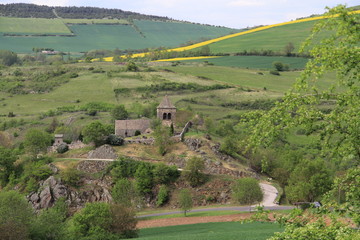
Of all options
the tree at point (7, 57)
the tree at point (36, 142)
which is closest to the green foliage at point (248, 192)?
the tree at point (36, 142)

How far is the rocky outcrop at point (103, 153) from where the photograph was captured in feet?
241

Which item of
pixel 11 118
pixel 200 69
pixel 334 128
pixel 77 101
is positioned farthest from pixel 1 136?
pixel 334 128

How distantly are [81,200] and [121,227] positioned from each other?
929 inches

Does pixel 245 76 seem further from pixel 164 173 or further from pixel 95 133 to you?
pixel 164 173

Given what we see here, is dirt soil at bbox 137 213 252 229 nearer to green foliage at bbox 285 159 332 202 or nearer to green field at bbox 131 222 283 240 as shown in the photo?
green field at bbox 131 222 283 240

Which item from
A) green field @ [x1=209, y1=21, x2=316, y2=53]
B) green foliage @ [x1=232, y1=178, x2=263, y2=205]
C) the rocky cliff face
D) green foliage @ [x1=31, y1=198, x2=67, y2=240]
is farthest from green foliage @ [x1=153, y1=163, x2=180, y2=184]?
green field @ [x1=209, y1=21, x2=316, y2=53]

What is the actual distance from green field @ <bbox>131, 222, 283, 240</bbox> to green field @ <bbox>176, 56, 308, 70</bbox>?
4050 inches

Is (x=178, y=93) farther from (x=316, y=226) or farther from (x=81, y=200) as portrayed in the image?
(x=316, y=226)

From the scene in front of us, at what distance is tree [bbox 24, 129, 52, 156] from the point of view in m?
77.6

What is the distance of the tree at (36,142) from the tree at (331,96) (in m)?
65.7

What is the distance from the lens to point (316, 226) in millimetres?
14844

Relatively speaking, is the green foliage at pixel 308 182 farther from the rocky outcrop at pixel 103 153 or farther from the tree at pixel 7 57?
the tree at pixel 7 57

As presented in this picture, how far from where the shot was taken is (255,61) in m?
Result: 156

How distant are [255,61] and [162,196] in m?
96.3
